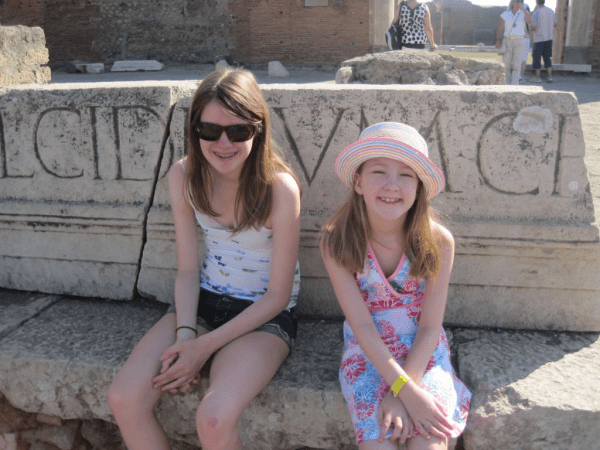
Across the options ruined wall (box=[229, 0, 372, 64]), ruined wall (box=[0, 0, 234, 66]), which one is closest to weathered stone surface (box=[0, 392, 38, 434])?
ruined wall (box=[229, 0, 372, 64])

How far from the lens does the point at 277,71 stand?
39.4 ft

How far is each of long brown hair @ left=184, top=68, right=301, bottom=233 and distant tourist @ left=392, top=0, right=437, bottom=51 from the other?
552 centimetres

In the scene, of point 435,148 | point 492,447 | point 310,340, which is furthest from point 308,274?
point 492,447

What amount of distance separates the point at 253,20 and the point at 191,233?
12.3 metres

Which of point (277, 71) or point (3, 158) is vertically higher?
point (3, 158)

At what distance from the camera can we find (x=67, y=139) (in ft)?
7.88

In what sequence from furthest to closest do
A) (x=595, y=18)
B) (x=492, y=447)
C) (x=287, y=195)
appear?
(x=595, y=18), (x=287, y=195), (x=492, y=447)

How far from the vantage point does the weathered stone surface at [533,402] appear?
1699mm

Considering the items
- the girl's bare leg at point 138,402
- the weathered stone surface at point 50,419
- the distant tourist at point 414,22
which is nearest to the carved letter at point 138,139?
the girl's bare leg at point 138,402

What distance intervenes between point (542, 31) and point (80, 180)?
9740 mm

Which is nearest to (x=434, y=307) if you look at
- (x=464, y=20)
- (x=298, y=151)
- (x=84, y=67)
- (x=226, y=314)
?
(x=226, y=314)

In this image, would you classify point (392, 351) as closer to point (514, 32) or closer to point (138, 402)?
point (138, 402)

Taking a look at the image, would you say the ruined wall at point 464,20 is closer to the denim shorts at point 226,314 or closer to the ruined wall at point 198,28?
the ruined wall at point 198,28

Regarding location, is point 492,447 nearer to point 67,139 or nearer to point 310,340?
point 310,340
